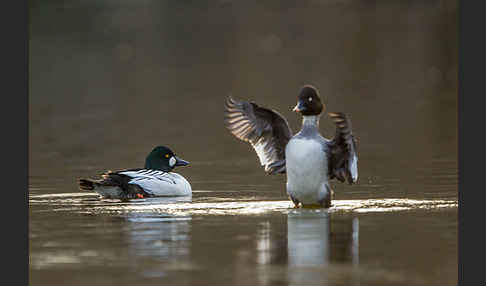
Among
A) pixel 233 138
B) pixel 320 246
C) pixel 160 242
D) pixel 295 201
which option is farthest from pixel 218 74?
pixel 320 246

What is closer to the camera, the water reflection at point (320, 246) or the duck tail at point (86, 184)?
the water reflection at point (320, 246)

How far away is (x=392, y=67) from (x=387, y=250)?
24.0m

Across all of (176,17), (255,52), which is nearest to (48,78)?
(255,52)

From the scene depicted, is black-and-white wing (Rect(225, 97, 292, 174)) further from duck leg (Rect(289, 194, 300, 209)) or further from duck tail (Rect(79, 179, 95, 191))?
duck tail (Rect(79, 179, 95, 191))

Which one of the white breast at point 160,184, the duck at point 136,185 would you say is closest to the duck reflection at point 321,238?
the white breast at point 160,184

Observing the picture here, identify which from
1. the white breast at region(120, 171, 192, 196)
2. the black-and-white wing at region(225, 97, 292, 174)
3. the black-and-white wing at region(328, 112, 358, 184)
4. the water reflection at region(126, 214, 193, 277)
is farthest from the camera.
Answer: the white breast at region(120, 171, 192, 196)

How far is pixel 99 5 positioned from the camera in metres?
43.8

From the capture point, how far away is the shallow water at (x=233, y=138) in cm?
880

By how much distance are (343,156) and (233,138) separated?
9545 mm

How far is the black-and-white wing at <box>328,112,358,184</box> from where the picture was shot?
1151 cm

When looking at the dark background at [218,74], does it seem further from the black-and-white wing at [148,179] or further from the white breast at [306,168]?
the white breast at [306,168]

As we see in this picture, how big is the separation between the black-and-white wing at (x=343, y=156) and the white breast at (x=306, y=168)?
13 cm

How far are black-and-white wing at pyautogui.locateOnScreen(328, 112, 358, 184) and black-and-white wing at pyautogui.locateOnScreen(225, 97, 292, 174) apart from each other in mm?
999

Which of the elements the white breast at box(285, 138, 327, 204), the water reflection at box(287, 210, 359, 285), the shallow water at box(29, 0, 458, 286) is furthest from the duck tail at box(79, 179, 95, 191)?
the water reflection at box(287, 210, 359, 285)
